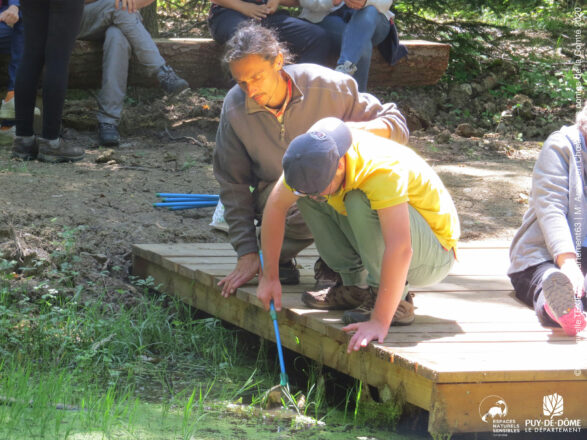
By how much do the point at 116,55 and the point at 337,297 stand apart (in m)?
3.77

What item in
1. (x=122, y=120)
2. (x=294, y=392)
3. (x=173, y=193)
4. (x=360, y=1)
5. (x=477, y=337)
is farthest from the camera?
(x=122, y=120)

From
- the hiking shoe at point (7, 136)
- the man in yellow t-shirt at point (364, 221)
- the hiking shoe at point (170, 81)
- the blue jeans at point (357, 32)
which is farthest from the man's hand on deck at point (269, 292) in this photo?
the hiking shoe at point (7, 136)

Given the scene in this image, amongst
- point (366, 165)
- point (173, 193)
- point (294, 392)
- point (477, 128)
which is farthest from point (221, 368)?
point (477, 128)

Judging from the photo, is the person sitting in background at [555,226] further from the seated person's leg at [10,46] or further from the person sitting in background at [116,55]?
the seated person's leg at [10,46]

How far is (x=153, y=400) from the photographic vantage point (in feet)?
9.65

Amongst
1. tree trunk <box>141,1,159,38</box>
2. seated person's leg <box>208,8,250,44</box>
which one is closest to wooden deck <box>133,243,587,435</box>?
seated person's leg <box>208,8,250,44</box>

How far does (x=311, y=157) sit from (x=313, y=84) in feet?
2.68

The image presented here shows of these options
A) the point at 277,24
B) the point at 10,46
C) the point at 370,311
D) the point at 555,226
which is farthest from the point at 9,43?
the point at 555,226

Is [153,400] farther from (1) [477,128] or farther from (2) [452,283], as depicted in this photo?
(1) [477,128]

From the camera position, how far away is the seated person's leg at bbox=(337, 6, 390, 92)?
5.57 meters

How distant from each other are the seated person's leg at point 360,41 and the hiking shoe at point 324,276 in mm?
2522

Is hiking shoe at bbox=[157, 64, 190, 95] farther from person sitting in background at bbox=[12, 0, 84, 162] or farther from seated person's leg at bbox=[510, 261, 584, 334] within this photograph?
seated person's leg at bbox=[510, 261, 584, 334]

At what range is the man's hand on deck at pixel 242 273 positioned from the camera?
327 centimetres

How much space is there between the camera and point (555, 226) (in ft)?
9.82
